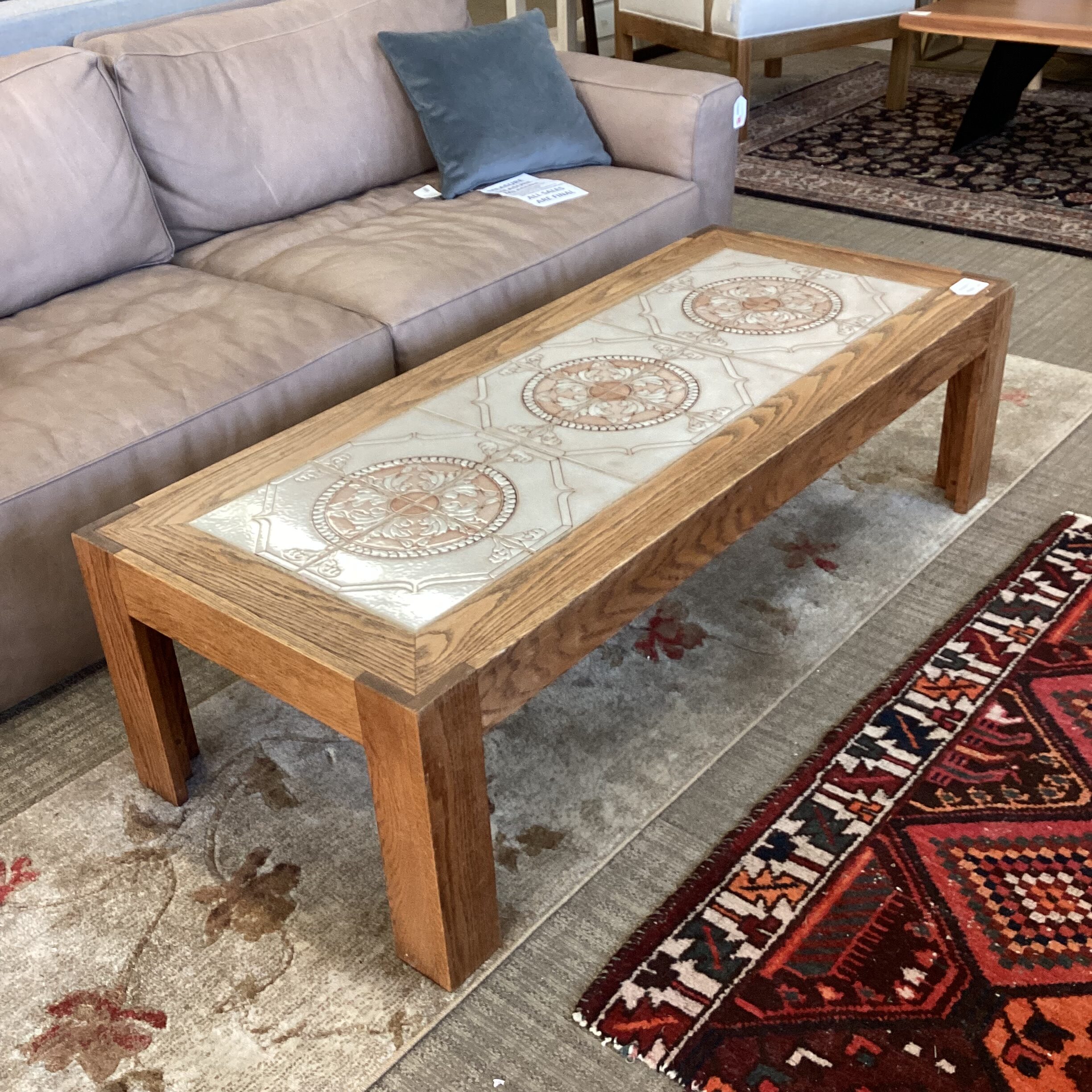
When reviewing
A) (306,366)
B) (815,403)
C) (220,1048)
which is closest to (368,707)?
(220,1048)

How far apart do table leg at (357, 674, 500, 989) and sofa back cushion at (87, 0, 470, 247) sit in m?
1.55

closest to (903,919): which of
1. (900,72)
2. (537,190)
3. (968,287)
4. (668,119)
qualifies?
(968,287)

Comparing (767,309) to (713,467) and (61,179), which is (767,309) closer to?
(713,467)

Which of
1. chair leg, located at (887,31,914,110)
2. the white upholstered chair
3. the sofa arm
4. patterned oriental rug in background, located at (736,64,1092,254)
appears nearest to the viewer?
the sofa arm

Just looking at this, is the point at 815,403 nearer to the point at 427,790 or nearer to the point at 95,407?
the point at 427,790

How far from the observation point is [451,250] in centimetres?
227

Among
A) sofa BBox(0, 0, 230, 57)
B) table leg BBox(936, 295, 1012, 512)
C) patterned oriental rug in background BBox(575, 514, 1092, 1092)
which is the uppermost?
sofa BBox(0, 0, 230, 57)

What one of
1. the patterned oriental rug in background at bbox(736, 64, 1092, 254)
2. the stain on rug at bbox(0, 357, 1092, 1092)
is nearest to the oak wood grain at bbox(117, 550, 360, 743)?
the stain on rug at bbox(0, 357, 1092, 1092)

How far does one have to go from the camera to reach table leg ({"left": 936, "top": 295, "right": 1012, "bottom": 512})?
1977mm

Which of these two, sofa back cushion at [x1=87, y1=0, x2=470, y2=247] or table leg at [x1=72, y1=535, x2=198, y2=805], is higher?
sofa back cushion at [x1=87, y1=0, x2=470, y2=247]

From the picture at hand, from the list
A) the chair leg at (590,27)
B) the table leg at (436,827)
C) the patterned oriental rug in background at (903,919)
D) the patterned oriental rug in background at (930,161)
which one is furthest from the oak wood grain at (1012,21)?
the table leg at (436,827)

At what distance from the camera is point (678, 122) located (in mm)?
2605

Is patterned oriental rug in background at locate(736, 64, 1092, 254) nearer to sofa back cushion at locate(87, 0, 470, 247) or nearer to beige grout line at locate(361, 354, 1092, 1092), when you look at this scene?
beige grout line at locate(361, 354, 1092, 1092)

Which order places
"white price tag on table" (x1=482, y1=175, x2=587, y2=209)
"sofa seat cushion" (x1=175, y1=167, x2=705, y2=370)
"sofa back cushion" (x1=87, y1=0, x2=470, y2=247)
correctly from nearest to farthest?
"sofa seat cushion" (x1=175, y1=167, x2=705, y2=370), "sofa back cushion" (x1=87, y1=0, x2=470, y2=247), "white price tag on table" (x1=482, y1=175, x2=587, y2=209)
